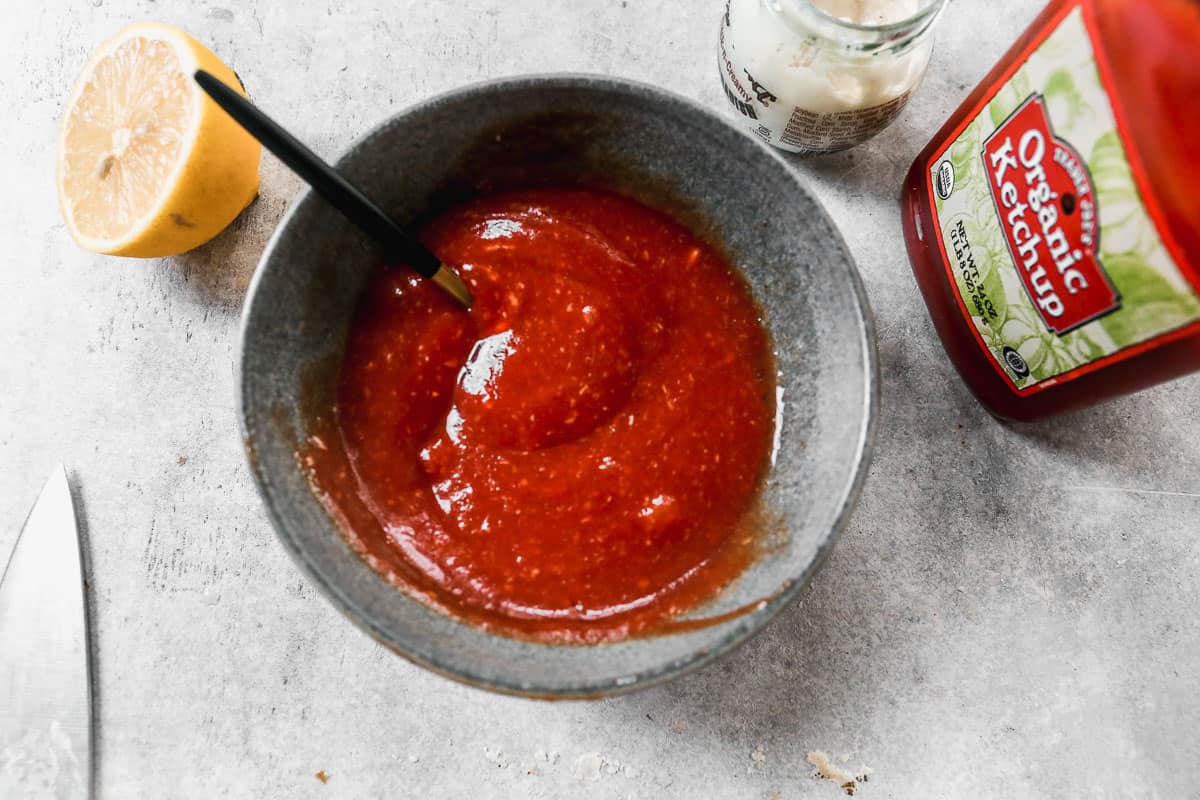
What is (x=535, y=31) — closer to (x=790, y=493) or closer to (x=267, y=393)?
(x=267, y=393)

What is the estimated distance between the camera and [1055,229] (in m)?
1.08

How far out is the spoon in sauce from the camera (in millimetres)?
996

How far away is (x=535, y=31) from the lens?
1.50 m

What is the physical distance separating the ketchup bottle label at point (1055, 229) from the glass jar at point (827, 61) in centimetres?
13

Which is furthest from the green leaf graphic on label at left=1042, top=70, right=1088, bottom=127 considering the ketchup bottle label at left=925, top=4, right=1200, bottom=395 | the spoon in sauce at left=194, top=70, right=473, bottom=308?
the spoon in sauce at left=194, top=70, right=473, bottom=308

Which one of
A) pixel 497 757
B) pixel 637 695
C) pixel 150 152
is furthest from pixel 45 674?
pixel 637 695

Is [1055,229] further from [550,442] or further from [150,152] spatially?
[150,152]

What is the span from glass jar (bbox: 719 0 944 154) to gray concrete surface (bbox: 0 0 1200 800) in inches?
6.2

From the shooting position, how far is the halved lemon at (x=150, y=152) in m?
1.28

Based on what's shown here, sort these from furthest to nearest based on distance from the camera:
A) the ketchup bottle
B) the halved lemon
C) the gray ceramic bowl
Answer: the halved lemon, the gray ceramic bowl, the ketchup bottle

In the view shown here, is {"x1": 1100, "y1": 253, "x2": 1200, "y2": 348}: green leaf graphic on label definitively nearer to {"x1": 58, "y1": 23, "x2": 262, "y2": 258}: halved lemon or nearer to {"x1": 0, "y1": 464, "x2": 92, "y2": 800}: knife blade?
{"x1": 58, "y1": 23, "x2": 262, "y2": 258}: halved lemon

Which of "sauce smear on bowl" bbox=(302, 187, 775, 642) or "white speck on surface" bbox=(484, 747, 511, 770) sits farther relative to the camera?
"white speck on surface" bbox=(484, 747, 511, 770)

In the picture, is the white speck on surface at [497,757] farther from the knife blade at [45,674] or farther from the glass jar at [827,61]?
the glass jar at [827,61]

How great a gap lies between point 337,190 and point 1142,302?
100 centimetres
